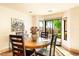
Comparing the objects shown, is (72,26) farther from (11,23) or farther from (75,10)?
(11,23)

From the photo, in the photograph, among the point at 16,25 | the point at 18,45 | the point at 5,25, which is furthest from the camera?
the point at 16,25

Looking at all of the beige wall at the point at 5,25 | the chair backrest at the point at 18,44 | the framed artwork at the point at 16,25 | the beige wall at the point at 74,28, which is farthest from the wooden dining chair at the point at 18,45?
the beige wall at the point at 74,28

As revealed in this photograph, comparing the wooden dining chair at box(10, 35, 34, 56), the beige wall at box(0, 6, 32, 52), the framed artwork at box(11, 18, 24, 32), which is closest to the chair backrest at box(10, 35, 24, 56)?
the wooden dining chair at box(10, 35, 34, 56)

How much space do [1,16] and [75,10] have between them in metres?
2.58

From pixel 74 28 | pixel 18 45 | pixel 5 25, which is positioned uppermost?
pixel 5 25

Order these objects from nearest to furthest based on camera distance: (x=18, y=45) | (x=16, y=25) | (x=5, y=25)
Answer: (x=18, y=45)
(x=5, y=25)
(x=16, y=25)

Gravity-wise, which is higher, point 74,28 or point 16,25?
point 16,25

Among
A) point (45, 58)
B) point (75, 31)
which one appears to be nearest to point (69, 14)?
point (75, 31)

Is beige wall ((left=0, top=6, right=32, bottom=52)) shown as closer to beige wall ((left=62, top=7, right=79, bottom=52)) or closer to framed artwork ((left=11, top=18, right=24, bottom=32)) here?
framed artwork ((left=11, top=18, right=24, bottom=32))

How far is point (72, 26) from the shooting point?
14.1 ft

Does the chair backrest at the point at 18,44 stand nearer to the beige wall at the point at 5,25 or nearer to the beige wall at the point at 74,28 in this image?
the beige wall at the point at 5,25

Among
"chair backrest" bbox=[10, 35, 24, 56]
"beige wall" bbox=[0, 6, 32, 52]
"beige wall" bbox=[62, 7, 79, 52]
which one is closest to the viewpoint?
"chair backrest" bbox=[10, 35, 24, 56]

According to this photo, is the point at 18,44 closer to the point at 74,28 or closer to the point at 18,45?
the point at 18,45

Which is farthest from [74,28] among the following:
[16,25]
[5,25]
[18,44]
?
[18,44]
